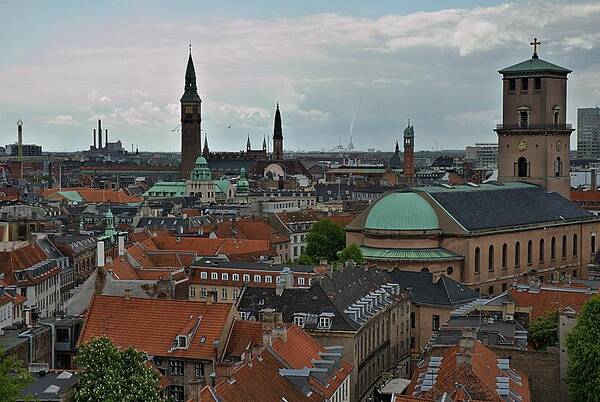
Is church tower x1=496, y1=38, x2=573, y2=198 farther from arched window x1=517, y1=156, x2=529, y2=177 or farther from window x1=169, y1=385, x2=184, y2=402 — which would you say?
window x1=169, y1=385, x2=184, y2=402

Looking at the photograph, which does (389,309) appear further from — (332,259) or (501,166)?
(501,166)

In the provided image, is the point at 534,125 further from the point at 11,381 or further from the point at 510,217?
the point at 11,381

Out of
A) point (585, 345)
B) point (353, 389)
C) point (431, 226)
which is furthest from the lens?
point (431, 226)

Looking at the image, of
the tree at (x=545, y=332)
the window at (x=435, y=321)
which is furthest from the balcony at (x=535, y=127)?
the tree at (x=545, y=332)

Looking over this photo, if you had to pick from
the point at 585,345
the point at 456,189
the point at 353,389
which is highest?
the point at 456,189

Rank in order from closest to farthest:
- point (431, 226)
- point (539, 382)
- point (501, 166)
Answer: point (539, 382), point (431, 226), point (501, 166)

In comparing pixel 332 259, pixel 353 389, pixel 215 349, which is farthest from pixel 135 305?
pixel 332 259

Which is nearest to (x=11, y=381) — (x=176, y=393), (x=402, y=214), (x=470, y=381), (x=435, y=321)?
(x=176, y=393)
